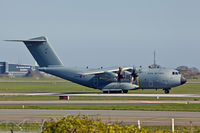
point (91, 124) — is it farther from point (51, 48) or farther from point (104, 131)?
point (51, 48)

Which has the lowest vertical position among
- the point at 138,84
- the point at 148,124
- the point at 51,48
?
the point at 148,124

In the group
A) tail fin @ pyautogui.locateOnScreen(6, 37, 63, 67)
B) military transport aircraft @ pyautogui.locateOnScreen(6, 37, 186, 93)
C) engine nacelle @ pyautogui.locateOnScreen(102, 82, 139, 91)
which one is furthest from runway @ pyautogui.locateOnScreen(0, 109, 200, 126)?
tail fin @ pyautogui.locateOnScreen(6, 37, 63, 67)

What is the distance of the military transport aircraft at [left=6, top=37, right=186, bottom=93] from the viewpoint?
5659 centimetres

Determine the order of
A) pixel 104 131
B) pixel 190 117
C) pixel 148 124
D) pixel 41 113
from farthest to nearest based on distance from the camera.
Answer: pixel 41 113, pixel 190 117, pixel 148 124, pixel 104 131

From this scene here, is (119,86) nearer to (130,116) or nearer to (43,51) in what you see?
(43,51)

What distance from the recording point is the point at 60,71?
5797cm

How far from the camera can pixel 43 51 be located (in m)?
58.0

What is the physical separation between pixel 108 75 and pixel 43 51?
992 centimetres

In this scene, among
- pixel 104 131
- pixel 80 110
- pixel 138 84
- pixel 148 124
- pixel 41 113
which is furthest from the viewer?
pixel 138 84

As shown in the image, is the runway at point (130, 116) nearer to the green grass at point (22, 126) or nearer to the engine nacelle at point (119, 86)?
the green grass at point (22, 126)

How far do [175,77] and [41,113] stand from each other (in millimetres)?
29901

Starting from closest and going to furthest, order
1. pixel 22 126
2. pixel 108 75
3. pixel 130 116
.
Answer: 1. pixel 22 126
2. pixel 130 116
3. pixel 108 75

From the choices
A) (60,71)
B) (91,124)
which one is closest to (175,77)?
→ (60,71)

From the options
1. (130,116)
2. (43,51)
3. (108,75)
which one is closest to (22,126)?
(130,116)
